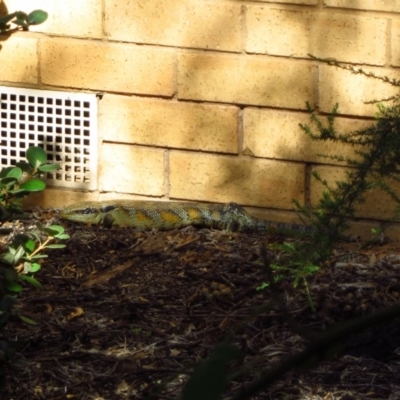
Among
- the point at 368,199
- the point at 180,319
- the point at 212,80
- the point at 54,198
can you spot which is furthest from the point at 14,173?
the point at 368,199

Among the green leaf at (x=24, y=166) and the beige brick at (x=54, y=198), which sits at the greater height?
the green leaf at (x=24, y=166)

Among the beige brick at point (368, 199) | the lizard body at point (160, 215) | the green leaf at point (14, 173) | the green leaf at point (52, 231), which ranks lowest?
the lizard body at point (160, 215)

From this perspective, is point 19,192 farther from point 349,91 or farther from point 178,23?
point 349,91

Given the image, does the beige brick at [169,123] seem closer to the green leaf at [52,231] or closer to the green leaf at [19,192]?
the green leaf at [52,231]

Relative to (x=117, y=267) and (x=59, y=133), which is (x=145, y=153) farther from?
(x=117, y=267)

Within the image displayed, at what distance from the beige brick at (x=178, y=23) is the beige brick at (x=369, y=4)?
50 cm

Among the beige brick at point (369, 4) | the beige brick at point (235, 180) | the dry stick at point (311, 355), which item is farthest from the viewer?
the beige brick at point (235, 180)

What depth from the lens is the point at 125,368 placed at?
337 centimetres

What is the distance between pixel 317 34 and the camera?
16.1 ft

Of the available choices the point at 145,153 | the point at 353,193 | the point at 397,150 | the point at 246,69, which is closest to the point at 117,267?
the point at 145,153

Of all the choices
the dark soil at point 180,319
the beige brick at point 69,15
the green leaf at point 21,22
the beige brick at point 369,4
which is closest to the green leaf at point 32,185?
the dark soil at point 180,319

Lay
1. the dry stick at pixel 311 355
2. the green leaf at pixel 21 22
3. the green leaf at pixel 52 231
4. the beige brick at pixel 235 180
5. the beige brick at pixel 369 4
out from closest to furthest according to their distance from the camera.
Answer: the dry stick at pixel 311 355, the green leaf at pixel 52 231, the green leaf at pixel 21 22, the beige brick at pixel 369 4, the beige brick at pixel 235 180

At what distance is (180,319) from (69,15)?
2.11 m

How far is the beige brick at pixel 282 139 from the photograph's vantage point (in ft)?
16.4
